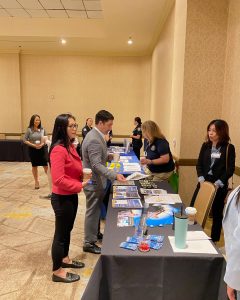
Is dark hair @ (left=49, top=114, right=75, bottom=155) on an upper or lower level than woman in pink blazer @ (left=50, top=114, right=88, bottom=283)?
upper

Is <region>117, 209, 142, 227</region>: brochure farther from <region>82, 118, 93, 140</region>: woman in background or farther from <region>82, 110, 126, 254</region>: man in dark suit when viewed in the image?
<region>82, 118, 93, 140</region>: woman in background

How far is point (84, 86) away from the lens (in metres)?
9.87

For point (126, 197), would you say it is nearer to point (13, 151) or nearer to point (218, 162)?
point (218, 162)

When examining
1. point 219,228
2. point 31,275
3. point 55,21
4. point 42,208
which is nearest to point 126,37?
point 55,21

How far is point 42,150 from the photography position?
559cm

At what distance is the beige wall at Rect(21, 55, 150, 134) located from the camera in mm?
9758

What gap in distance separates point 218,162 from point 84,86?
24.3 feet

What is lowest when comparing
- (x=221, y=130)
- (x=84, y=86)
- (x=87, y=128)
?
(x=87, y=128)

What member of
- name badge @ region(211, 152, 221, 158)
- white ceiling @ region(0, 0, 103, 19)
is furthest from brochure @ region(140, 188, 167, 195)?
white ceiling @ region(0, 0, 103, 19)

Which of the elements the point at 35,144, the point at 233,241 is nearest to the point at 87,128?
the point at 35,144

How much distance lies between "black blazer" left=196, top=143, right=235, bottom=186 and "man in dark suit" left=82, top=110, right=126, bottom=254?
1.09 metres

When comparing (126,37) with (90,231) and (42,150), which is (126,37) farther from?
(90,231)

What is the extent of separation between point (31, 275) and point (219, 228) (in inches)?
78.3

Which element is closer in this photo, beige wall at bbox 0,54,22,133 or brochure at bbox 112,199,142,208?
brochure at bbox 112,199,142,208
